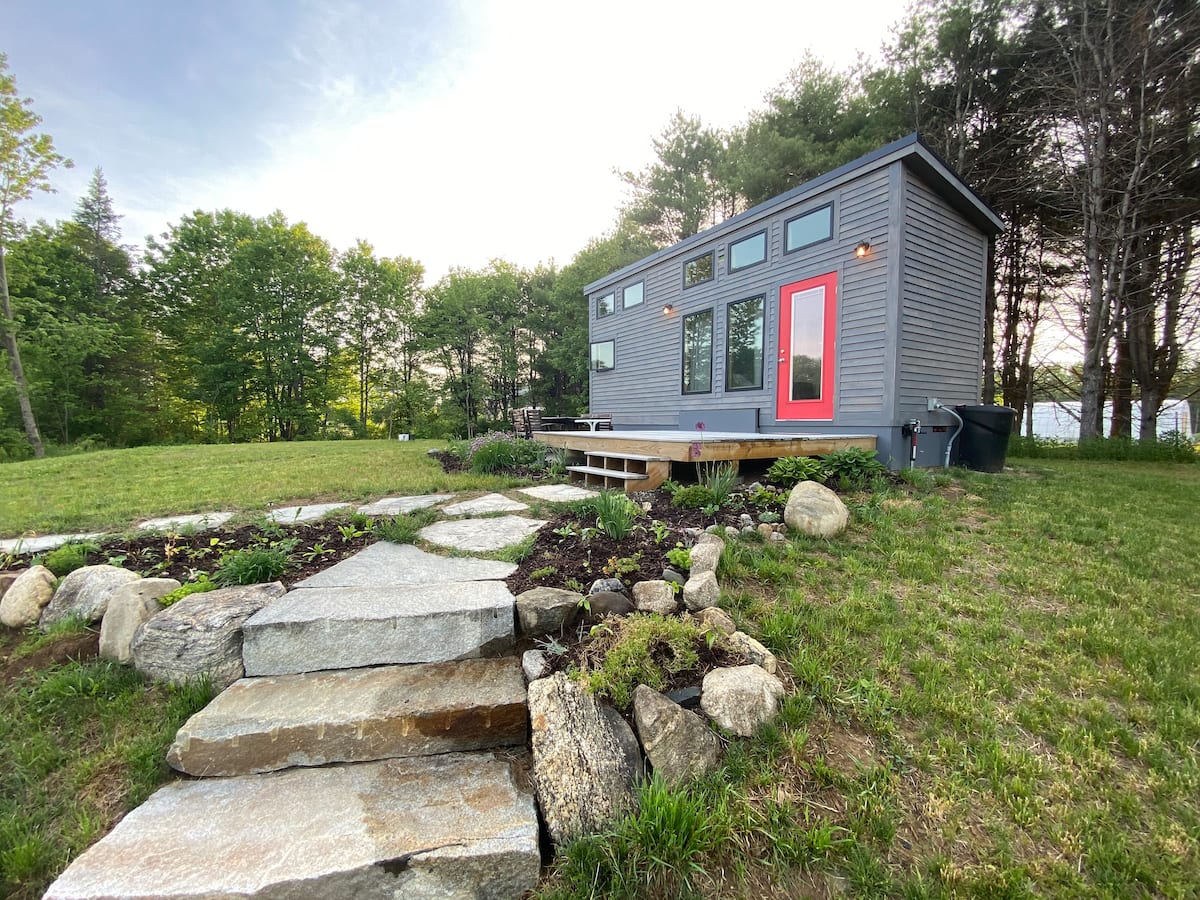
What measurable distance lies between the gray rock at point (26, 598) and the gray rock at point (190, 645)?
2.44ft

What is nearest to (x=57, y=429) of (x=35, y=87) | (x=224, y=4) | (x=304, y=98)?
(x=35, y=87)

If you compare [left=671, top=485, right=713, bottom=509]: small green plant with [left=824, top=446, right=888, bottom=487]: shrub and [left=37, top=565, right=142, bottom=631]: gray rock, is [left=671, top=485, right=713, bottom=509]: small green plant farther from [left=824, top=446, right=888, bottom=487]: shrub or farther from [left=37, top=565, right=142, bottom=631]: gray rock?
[left=37, top=565, right=142, bottom=631]: gray rock

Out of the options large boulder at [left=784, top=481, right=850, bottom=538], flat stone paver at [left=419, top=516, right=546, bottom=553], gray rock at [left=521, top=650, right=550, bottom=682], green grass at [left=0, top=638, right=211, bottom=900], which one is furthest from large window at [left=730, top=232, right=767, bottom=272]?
green grass at [left=0, top=638, right=211, bottom=900]

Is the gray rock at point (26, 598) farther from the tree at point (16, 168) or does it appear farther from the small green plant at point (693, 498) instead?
the tree at point (16, 168)

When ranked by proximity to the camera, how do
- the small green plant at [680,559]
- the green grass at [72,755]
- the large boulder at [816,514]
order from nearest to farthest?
the green grass at [72,755] < the small green plant at [680,559] < the large boulder at [816,514]

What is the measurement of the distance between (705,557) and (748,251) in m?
6.00

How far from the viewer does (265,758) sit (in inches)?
53.8

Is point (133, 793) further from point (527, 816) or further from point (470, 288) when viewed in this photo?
point (470, 288)

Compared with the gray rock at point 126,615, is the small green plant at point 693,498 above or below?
above

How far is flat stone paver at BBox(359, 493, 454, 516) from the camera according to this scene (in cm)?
338

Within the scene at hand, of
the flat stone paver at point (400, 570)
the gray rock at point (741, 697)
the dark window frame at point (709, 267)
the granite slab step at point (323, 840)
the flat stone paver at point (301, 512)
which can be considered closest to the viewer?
the granite slab step at point (323, 840)

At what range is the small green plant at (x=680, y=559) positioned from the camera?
222 cm

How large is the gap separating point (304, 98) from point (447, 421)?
11.9m

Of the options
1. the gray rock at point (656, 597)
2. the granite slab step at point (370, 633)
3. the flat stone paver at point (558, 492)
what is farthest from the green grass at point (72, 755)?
the flat stone paver at point (558, 492)
